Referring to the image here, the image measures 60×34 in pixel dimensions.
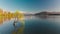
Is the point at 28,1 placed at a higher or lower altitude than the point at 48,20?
higher

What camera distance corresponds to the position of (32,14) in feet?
4.90

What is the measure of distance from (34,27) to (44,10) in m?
0.26

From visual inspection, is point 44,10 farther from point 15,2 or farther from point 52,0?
point 15,2

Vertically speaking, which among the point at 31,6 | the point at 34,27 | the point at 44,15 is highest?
the point at 31,6

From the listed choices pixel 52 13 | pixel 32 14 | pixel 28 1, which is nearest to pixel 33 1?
pixel 28 1

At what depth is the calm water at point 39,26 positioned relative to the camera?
1478 millimetres

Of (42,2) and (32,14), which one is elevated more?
(42,2)

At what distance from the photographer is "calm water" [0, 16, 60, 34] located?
1.48 m

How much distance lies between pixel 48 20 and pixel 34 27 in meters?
0.21

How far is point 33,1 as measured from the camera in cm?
150

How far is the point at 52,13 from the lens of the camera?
4.91 ft

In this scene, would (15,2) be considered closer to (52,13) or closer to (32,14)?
(32,14)

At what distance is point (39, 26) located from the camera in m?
1.48

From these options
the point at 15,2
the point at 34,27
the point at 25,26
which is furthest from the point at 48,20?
the point at 15,2
